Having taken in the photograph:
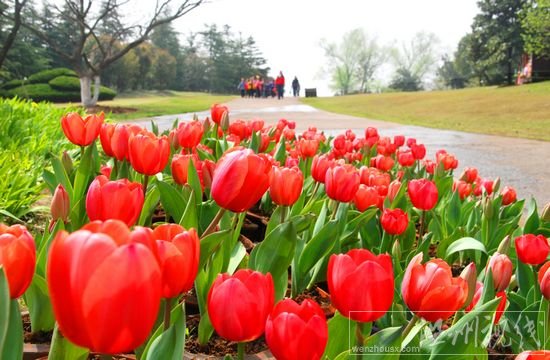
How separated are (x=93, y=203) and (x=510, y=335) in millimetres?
1194

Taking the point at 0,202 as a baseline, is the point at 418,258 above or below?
above

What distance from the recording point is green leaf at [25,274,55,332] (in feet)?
3.97

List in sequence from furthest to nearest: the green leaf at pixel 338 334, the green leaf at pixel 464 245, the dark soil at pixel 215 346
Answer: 1. the green leaf at pixel 464 245
2. the dark soil at pixel 215 346
3. the green leaf at pixel 338 334

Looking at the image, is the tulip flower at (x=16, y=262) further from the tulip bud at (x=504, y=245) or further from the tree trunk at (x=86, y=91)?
the tree trunk at (x=86, y=91)

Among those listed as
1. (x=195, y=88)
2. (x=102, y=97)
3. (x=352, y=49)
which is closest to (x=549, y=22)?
(x=102, y=97)

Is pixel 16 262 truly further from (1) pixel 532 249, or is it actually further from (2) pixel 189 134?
(2) pixel 189 134

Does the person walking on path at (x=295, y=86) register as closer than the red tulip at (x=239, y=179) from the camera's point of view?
No

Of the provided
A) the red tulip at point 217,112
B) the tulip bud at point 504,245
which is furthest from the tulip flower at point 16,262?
the red tulip at point 217,112

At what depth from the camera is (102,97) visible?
3525cm

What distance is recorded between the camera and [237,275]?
2.60ft

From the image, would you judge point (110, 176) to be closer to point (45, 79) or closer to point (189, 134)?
point (189, 134)

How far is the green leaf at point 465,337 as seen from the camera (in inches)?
36.1

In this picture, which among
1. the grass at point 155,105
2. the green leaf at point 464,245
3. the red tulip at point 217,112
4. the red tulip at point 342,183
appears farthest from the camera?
the grass at point 155,105

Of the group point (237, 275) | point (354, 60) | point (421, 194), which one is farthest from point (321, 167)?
point (354, 60)
